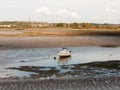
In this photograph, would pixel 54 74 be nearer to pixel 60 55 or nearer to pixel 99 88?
pixel 99 88

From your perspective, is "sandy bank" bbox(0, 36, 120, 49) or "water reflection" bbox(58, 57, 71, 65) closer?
"water reflection" bbox(58, 57, 71, 65)

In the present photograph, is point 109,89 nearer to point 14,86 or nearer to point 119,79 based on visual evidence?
point 119,79

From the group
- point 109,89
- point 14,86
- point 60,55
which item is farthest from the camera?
point 60,55

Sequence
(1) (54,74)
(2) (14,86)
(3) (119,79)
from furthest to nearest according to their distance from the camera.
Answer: (1) (54,74)
(3) (119,79)
(2) (14,86)

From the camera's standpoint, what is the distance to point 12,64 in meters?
40.4

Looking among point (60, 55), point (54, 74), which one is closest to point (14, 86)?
point (54, 74)

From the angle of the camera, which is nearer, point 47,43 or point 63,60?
point 63,60

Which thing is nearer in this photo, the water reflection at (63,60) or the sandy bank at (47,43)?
the water reflection at (63,60)

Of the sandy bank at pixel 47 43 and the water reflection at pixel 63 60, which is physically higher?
the water reflection at pixel 63 60

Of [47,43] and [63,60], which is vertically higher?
[63,60]

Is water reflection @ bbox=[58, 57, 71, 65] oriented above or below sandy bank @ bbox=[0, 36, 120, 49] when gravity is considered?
above

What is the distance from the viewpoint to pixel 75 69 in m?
35.2

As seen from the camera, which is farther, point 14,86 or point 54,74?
point 54,74

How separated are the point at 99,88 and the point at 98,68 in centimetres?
1327
